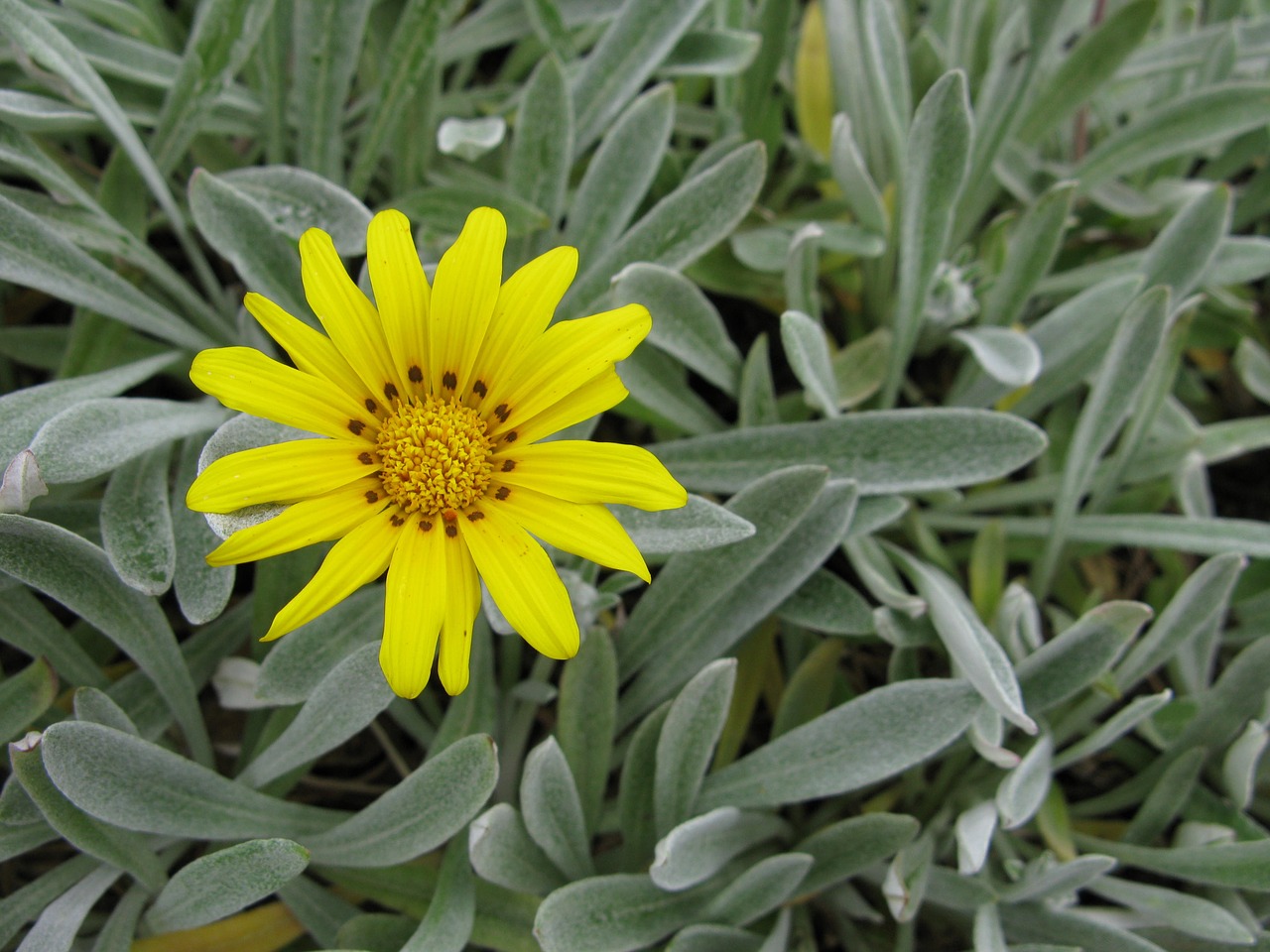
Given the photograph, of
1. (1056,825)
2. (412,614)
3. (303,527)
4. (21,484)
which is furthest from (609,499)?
(1056,825)

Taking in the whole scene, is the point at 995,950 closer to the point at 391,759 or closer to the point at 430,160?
the point at 391,759

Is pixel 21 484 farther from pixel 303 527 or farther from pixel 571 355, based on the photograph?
pixel 571 355

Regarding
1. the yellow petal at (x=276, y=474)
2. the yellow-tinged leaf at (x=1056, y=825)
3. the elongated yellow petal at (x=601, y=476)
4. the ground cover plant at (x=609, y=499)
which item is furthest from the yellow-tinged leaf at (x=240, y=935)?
the yellow-tinged leaf at (x=1056, y=825)

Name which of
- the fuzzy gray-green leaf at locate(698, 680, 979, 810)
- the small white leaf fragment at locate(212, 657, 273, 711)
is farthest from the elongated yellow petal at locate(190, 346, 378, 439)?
the fuzzy gray-green leaf at locate(698, 680, 979, 810)

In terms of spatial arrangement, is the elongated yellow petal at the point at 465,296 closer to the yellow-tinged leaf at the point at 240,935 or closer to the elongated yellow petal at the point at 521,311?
the elongated yellow petal at the point at 521,311

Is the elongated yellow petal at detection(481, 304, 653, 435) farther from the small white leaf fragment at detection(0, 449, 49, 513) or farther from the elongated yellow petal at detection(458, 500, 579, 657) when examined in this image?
the small white leaf fragment at detection(0, 449, 49, 513)

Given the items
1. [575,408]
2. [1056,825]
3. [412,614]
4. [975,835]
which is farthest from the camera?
[1056,825]

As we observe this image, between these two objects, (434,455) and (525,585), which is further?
(434,455)

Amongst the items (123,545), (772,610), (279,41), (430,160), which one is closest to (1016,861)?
(772,610)
